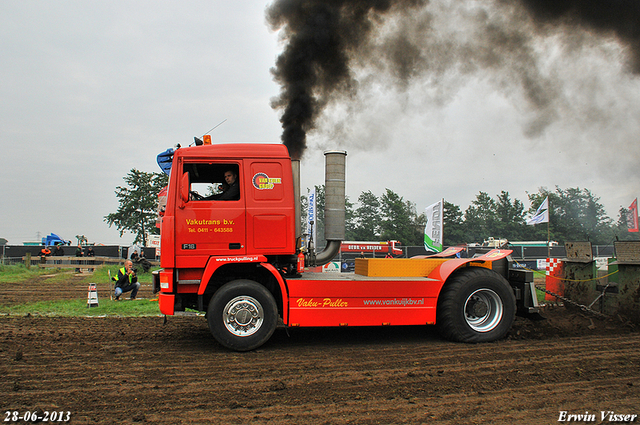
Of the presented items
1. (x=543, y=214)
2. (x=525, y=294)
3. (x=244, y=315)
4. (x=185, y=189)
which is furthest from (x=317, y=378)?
(x=543, y=214)

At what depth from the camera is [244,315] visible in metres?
5.97

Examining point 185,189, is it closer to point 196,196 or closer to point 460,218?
point 196,196

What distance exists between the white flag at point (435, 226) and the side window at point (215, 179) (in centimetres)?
878

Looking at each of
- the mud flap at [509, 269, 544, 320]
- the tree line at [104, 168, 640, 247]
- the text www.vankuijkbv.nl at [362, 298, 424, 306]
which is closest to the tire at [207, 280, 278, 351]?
the text www.vankuijkbv.nl at [362, 298, 424, 306]

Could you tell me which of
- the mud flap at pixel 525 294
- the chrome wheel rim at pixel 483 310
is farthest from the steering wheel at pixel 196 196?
the mud flap at pixel 525 294

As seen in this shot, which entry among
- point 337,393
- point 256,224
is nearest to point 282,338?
point 256,224

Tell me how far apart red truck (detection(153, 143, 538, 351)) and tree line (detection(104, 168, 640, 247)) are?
36119 mm

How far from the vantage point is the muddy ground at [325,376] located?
12.7ft

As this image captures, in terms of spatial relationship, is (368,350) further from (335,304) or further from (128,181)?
(128,181)

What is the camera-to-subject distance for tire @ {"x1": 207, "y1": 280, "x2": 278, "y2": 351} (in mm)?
5930

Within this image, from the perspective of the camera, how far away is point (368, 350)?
6.14 m

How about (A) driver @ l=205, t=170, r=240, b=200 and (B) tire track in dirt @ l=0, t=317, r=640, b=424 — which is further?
(A) driver @ l=205, t=170, r=240, b=200

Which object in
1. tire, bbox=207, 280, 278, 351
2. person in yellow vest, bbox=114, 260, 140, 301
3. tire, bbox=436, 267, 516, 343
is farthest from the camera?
person in yellow vest, bbox=114, 260, 140, 301

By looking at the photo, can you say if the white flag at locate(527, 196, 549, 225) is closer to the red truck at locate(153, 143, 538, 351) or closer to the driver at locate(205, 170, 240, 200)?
the red truck at locate(153, 143, 538, 351)
